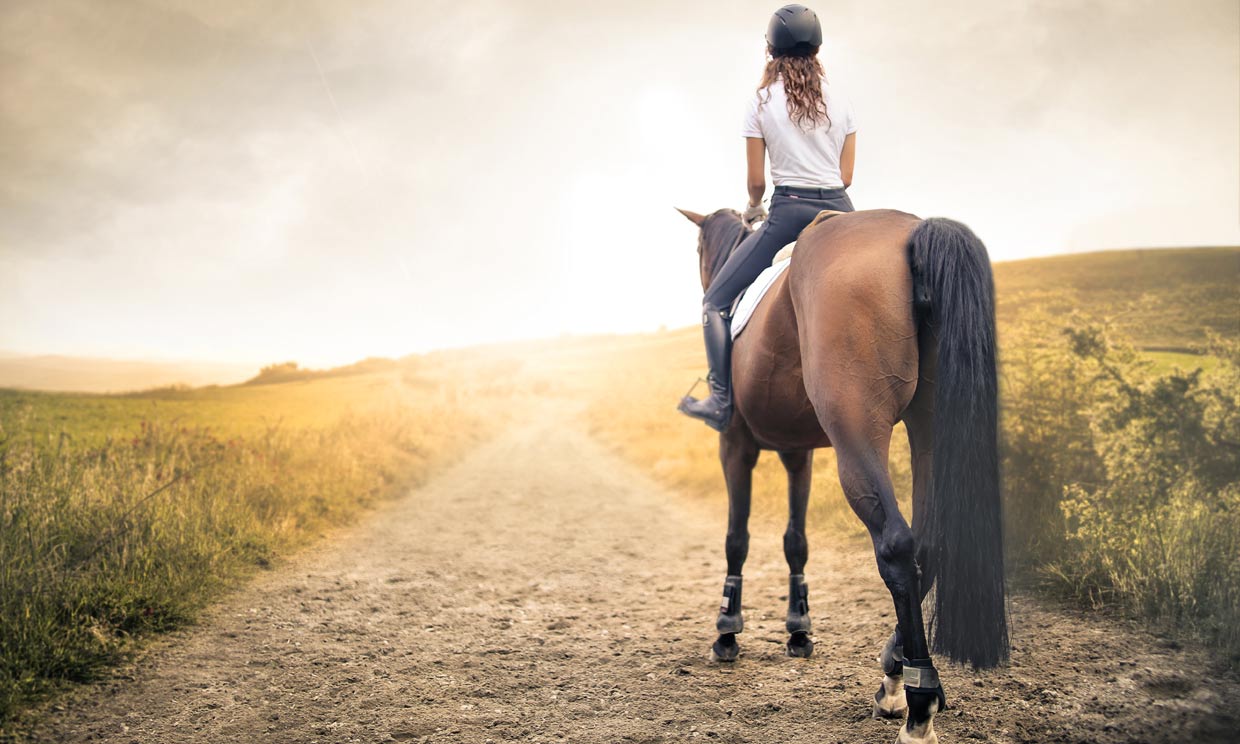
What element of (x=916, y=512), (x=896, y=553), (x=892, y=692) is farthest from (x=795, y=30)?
(x=892, y=692)

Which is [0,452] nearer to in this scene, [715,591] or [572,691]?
[572,691]

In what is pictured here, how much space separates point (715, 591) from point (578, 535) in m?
2.92

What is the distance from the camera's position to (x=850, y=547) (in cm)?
726

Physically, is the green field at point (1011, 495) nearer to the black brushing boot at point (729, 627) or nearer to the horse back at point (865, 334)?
the horse back at point (865, 334)

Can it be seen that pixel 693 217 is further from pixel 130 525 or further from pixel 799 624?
pixel 130 525

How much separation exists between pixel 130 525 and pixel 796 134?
6271 mm

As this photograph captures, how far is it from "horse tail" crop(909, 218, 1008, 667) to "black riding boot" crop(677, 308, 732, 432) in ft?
5.37

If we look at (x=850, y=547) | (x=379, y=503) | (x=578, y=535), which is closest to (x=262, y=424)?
(x=379, y=503)

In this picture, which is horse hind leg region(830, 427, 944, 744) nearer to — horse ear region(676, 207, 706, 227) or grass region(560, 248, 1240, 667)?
grass region(560, 248, 1240, 667)

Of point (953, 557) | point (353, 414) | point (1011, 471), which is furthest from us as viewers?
point (353, 414)

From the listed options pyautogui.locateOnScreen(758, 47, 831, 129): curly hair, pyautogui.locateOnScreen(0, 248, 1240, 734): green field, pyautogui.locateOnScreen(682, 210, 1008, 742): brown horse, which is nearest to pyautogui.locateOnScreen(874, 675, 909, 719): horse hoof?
pyautogui.locateOnScreen(682, 210, 1008, 742): brown horse

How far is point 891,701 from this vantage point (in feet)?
11.1

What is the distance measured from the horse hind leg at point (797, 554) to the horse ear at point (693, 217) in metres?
2.28

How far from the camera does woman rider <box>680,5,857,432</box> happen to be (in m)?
3.89
